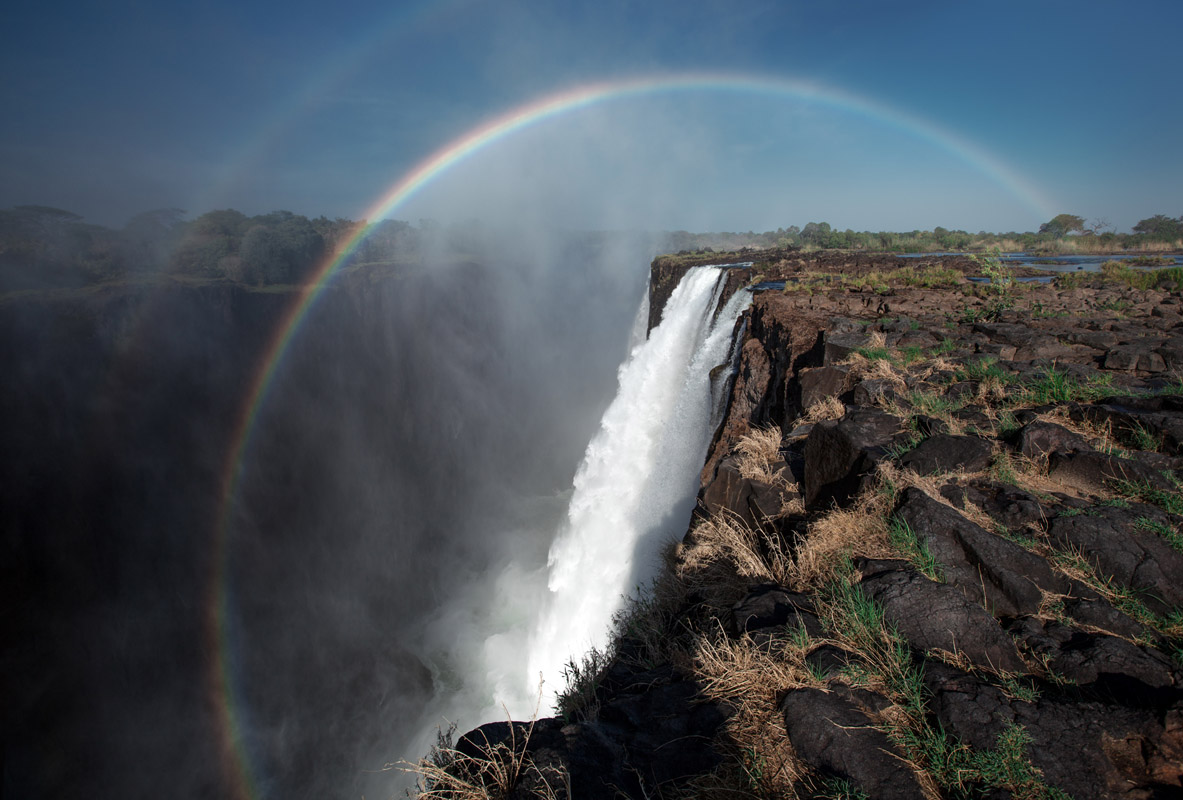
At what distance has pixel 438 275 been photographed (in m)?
36.9

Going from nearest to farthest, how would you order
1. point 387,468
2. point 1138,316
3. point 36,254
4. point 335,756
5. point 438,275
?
point 1138,316 < point 335,756 < point 36,254 < point 387,468 < point 438,275

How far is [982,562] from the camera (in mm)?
2586

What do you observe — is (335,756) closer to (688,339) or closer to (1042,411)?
(688,339)

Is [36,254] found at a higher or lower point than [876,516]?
higher

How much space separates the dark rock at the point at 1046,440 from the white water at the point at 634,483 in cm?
428

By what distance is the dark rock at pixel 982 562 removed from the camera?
2416mm

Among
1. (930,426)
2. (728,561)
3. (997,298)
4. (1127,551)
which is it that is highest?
(997,298)

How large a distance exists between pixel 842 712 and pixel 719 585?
164 cm

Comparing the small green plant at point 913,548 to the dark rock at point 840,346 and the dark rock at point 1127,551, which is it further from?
the dark rock at point 840,346

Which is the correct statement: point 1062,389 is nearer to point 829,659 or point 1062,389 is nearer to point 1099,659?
point 1099,659

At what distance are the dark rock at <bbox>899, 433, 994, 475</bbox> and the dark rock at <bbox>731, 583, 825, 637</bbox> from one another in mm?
1435

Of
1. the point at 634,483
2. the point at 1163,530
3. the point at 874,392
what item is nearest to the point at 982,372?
the point at 874,392

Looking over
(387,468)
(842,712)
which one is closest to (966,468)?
(842,712)

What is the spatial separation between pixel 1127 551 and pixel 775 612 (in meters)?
1.81
